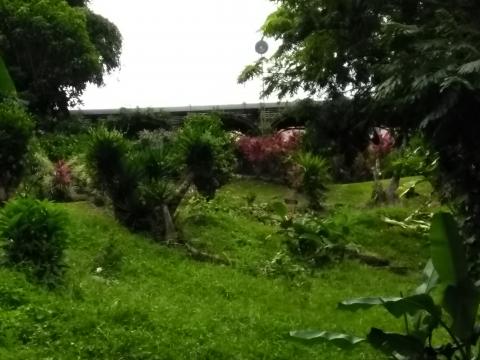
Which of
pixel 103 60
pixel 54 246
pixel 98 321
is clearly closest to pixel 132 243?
pixel 54 246

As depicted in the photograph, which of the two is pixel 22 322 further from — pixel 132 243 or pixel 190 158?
pixel 190 158

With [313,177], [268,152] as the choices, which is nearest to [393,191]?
[313,177]

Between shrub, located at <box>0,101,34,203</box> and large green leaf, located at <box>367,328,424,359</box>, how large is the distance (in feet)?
18.5

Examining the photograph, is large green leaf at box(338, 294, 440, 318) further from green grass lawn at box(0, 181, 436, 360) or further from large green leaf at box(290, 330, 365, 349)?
green grass lawn at box(0, 181, 436, 360)

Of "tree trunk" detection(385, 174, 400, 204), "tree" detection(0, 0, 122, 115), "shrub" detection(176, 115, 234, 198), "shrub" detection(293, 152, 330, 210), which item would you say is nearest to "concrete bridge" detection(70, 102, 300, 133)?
"tree" detection(0, 0, 122, 115)

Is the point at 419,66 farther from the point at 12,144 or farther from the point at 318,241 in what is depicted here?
the point at 12,144

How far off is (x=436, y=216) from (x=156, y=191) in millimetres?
4843

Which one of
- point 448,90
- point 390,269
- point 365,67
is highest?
point 365,67

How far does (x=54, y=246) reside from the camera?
6.04 metres

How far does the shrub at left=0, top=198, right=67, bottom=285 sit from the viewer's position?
5.98 m

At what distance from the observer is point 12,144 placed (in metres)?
8.42

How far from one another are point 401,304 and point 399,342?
0.25 meters

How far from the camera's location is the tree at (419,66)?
14.6 feet

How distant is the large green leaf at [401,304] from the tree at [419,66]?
1.13 m
